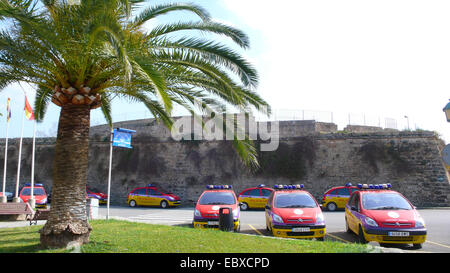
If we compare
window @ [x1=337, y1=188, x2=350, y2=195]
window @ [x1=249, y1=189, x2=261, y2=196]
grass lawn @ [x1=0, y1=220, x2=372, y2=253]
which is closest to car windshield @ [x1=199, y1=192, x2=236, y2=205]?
grass lawn @ [x1=0, y1=220, x2=372, y2=253]

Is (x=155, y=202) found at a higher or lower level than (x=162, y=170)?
lower

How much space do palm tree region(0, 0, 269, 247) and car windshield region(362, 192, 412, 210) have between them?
389 cm

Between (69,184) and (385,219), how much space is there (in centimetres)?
770

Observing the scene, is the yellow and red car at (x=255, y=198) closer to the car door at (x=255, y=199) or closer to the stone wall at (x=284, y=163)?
the car door at (x=255, y=199)

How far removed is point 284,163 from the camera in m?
25.7

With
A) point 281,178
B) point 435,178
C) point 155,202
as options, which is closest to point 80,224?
point 155,202

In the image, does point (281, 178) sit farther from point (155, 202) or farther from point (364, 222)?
point (364, 222)

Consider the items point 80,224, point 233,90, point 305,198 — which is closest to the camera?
point 80,224

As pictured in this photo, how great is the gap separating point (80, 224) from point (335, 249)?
5.49 metres

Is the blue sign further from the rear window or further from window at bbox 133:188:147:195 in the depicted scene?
the rear window

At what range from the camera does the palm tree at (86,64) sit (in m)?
6.02

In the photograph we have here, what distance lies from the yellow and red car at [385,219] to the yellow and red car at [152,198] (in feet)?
49.0

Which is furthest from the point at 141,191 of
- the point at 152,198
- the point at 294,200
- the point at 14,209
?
the point at 294,200
